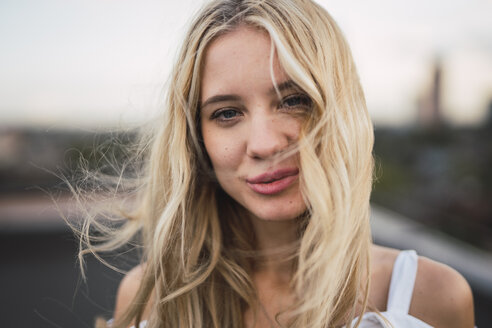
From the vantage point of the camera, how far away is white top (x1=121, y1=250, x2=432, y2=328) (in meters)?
1.37

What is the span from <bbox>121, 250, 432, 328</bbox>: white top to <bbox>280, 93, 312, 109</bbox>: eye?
77 cm

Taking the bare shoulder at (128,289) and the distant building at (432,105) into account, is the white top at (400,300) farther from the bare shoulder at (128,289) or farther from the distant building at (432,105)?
the distant building at (432,105)

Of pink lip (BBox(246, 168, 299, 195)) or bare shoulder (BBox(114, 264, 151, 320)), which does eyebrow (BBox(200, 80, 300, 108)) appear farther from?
bare shoulder (BBox(114, 264, 151, 320))

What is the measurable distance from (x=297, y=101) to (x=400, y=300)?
2.83ft

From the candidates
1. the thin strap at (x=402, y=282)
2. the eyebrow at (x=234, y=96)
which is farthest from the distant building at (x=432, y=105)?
the eyebrow at (x=234, y=96)

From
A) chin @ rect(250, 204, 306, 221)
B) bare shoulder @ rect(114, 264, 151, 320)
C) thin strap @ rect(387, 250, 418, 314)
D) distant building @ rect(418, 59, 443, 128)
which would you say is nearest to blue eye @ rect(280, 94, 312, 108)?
chin @ rect(250, 204, 306, 221)

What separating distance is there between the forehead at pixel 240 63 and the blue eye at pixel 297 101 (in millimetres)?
86

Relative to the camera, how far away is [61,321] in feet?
11.4

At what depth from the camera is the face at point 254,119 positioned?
1293 millimetres

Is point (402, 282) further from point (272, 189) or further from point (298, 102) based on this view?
point (298, 102)

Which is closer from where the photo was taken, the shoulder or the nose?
the nose

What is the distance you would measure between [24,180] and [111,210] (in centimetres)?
485

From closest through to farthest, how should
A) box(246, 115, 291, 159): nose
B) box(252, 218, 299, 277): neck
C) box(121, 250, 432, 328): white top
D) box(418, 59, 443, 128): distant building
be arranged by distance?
box(246, 115, 291, 159): nose, box(121, 250, 432, 328): white top, box(252, 218, 299, 277): neck, box(418, 59, 443, 128): distant building

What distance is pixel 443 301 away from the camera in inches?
55.7
